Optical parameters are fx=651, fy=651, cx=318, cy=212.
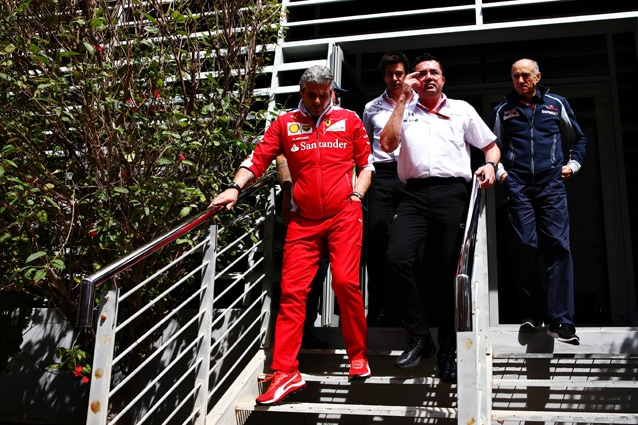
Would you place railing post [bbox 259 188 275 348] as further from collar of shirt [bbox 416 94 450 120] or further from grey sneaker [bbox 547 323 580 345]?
grey sneaker [bbox 547 323 580 345]

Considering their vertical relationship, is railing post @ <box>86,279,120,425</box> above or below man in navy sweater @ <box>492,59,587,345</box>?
below

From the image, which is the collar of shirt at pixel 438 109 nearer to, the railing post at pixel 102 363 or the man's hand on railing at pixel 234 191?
the man's hand on railing at pixel 234 191

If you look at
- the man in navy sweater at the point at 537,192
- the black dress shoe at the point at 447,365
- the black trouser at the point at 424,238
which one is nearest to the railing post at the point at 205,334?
the black trouser at the point at 424,238

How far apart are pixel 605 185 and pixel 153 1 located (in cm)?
394

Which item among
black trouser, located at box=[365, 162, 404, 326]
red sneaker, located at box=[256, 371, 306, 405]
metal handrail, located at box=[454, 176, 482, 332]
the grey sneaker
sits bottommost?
red sneaker, located at box=[256, 371, 306, 405]

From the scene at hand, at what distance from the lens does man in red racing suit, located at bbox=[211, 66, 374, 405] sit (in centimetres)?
346

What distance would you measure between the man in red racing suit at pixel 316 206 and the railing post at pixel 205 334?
275 mm

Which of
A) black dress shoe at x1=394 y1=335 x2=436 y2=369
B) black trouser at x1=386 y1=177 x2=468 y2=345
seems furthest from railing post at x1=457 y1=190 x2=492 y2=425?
black dress shoe at x1=394 y1=335 x2=436 y2=369

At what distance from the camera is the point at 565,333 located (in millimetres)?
3623

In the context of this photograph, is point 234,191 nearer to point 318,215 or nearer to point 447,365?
point 318,215

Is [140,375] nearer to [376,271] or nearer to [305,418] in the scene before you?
[305,418]

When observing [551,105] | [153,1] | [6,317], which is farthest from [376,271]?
[6,317]

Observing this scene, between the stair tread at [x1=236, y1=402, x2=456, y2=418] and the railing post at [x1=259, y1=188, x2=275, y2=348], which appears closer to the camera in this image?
the stair tread at [x1=236, y1=402, x2=456, y2=418]

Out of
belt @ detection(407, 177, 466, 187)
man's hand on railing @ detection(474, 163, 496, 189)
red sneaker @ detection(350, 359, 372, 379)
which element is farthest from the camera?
belt @ detection(407, 177, 466, 187)
